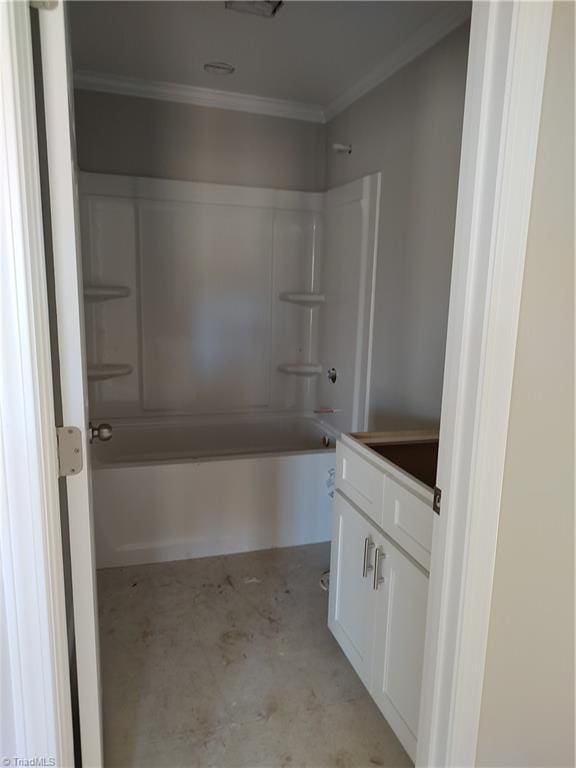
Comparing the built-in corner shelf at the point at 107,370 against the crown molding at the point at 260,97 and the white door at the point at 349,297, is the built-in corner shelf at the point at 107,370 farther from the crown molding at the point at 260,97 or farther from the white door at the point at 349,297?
the crown molding at the point at 260,97

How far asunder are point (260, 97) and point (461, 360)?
2.89 meters

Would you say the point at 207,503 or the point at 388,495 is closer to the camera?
the point at 388,495

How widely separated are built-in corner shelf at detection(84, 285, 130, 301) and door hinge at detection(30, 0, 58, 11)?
2.44 meters

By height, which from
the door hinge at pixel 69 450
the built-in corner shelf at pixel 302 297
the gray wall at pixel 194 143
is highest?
the gray wall at pixel 194 143

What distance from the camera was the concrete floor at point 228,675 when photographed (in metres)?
1.66

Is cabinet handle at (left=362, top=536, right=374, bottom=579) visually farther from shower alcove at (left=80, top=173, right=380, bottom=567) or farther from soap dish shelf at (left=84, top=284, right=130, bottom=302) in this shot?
soap dish shelf at (left=84, top=284, right=130, bottom=302)

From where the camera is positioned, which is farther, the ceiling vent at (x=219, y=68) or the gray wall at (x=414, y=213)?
the ceiling vent at (x=219, y=68)

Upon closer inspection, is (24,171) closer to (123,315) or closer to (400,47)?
(400,47)

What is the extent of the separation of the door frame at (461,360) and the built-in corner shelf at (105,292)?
8.12 feet

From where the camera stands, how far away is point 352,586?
1916 millimetres

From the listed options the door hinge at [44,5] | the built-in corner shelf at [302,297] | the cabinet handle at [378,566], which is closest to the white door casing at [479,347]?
the cabinet handle at [378,566]

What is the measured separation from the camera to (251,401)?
12.5 ft

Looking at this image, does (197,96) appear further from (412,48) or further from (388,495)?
(388,495)

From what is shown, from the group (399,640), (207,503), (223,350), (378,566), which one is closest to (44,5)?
(378,566)
